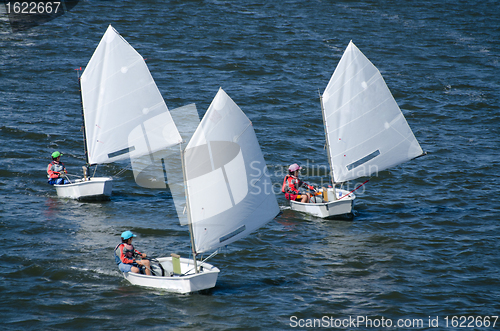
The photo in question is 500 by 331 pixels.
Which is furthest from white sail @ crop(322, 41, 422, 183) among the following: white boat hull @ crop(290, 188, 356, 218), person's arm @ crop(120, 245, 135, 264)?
person's arm @ crop(120, 245, 135, 264)

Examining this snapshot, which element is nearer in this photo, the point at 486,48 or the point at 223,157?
the point at 223,157

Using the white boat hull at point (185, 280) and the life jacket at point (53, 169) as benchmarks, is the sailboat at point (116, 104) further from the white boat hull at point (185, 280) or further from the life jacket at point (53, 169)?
the white boat hull at point (185, 280)

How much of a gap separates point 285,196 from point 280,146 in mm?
7269

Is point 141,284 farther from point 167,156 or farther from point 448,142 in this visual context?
point 448,142

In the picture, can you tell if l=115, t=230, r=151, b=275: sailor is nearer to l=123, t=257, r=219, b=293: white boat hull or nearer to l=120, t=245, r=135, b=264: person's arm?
l=120, t=245, r=135, b=264: person's arm

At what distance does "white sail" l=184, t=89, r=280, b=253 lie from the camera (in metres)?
15.4

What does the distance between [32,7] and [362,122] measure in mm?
38926

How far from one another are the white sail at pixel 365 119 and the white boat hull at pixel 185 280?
28.9ft

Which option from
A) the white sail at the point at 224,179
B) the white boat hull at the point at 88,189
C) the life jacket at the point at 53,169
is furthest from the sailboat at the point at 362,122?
the life jacket at the point at 53,169

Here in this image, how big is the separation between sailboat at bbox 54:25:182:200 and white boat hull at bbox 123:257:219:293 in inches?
290

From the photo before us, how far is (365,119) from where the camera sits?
2186cm

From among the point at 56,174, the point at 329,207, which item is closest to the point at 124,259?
the point at 56,174

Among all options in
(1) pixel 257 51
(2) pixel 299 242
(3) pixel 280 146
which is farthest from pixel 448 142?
(1) pixel 257 51

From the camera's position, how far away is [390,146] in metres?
21.8
